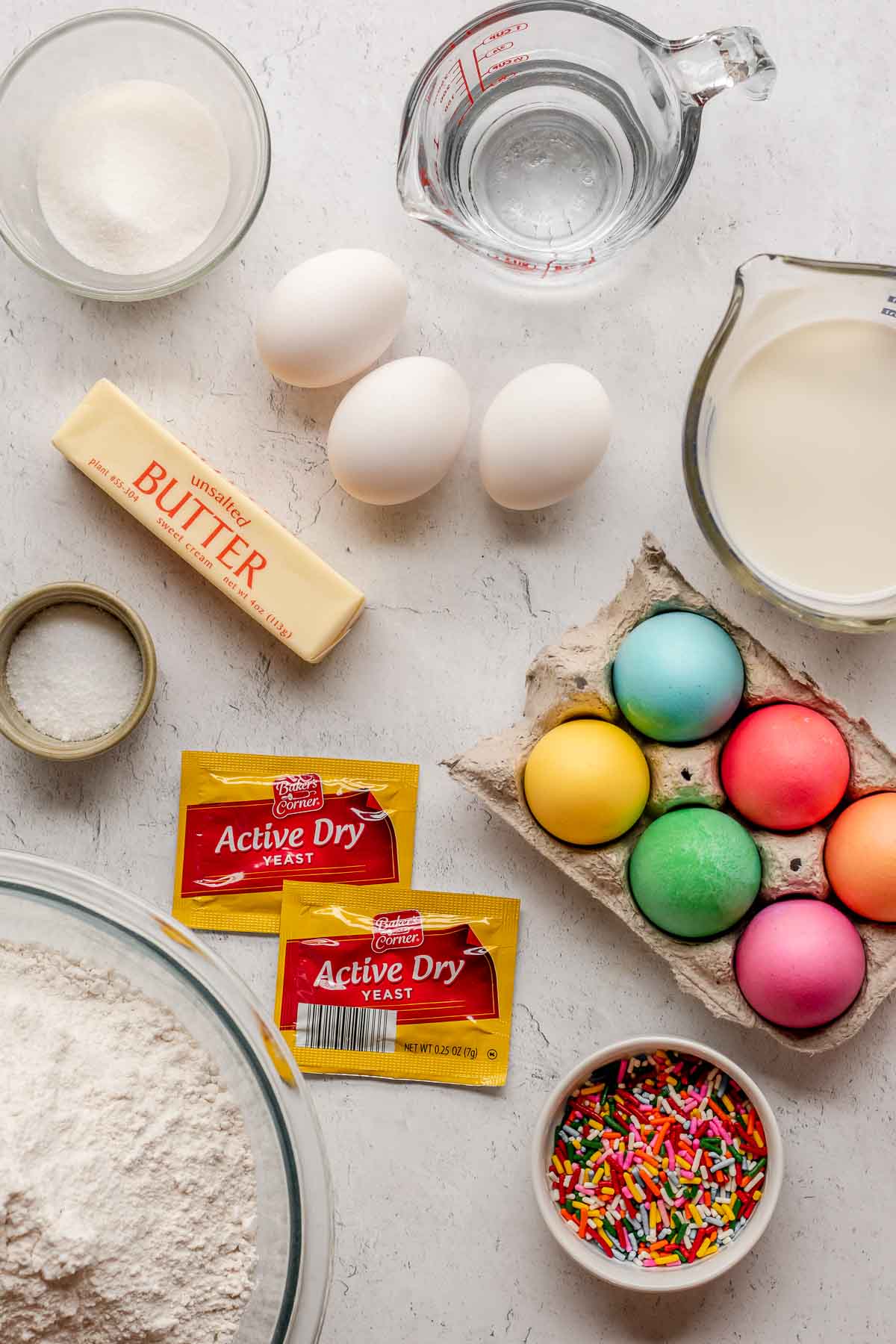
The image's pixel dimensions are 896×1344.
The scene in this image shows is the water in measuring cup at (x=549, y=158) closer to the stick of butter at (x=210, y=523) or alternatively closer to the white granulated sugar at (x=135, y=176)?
the white granulated sugar at (x=135, y=176)

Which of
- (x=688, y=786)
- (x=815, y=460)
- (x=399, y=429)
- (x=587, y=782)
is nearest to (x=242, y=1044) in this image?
(x=587, y=782)

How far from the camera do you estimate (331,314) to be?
122cm

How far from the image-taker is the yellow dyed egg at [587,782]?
1198 millimetres

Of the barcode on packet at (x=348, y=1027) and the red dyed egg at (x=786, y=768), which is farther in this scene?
the barcode on packet at (x=348, y=1027)

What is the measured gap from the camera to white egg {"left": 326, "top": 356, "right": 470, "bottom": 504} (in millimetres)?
1216

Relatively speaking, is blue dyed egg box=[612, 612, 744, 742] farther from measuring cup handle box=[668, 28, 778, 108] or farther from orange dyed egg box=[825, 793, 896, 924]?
measuring cup handle box=[668, 28, 778, 108]

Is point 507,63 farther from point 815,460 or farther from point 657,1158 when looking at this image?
point 657,1158

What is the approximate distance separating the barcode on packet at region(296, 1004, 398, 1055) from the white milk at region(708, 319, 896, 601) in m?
0.71

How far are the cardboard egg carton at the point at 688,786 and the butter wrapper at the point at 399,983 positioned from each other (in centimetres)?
15

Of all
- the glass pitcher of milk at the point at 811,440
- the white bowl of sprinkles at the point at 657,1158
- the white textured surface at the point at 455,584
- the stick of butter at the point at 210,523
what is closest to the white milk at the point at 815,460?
Answer: the glass pitcher of milk at the point at 811,440

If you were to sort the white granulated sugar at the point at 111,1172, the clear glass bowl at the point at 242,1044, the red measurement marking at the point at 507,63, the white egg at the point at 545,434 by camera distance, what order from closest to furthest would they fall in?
the white granulated sugar at the point at 111,1172 → the clear glass bowl at the point at 242,1044 → the white egg at the point at 545,434 → the red measurement marking at the point at 507,63

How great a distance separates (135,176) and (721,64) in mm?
684

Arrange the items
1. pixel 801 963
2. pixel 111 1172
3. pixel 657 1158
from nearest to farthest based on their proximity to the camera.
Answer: pixel 111 1172 < pixel 801 963 < pixel 657 1158

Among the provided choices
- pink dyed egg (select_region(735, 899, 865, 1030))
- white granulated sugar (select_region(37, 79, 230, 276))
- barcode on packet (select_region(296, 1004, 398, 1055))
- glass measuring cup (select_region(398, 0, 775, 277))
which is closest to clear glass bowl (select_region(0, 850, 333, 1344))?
barcode on packet (select_region(296, 1004, 398, 1055))
